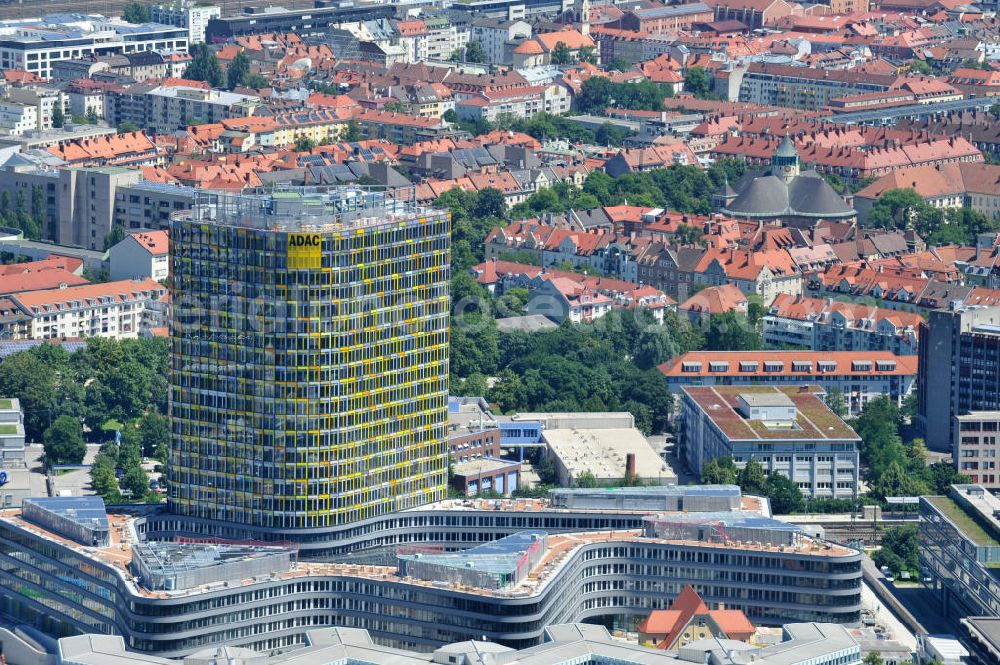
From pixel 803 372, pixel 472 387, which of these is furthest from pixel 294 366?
pixel 803 372

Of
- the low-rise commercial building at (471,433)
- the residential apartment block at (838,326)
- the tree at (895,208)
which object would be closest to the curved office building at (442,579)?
the low-rise commercial building at (471,433)

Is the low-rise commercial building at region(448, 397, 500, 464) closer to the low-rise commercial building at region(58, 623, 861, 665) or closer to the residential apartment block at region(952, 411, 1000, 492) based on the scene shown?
the residential apartment block at region(952, 411, 1000, 492)

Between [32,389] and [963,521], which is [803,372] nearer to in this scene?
[963,521]

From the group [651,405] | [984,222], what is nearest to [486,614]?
[651,405]

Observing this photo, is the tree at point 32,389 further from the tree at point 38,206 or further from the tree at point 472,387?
the tree at point 38,206

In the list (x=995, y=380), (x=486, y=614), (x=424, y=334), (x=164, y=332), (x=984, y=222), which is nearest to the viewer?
(x=486, y=614)

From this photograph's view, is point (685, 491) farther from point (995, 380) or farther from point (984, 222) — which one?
point (984, 222)
